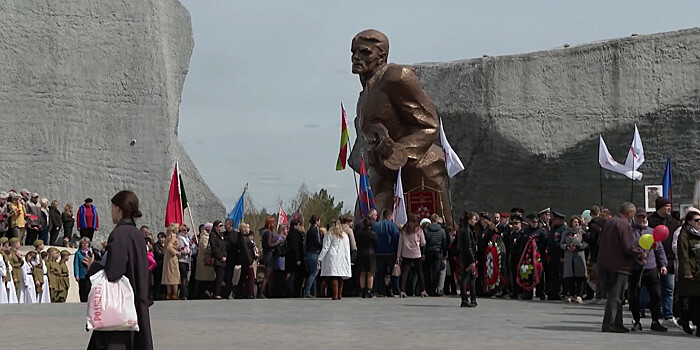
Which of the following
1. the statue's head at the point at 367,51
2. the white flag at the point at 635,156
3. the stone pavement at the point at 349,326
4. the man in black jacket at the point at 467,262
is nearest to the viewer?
the stone pavement at the point at 349,326

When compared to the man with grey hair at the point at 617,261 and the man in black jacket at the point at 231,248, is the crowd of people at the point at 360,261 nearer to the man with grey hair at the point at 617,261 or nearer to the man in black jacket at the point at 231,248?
the man in black jacket at the point at 231,248

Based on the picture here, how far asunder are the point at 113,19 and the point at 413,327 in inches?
882

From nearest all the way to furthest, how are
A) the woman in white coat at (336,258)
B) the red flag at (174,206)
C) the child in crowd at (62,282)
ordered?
the woman in white coat at (336,258), the child in crowd at (62,282), the red flag at (174,206)

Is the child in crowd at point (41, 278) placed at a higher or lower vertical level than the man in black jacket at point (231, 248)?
lower

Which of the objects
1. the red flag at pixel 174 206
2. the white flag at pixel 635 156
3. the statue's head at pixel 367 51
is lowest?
the red flag at pixel 174 206

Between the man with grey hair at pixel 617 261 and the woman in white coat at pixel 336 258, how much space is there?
23.8ft

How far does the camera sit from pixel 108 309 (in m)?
9.64

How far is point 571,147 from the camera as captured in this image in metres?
36.2

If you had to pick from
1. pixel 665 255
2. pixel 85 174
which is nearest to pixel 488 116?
pixel 85 174

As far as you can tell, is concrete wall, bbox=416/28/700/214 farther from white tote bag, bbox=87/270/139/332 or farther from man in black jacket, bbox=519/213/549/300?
white tote bag, bbox=87/270/139/332

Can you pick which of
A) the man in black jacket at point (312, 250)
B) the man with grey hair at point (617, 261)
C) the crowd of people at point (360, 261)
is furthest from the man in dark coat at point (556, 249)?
the man with grey hair at point (617, 261)

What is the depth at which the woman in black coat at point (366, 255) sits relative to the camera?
2300 cm

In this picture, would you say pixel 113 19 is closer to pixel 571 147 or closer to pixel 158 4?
pixel 158 4

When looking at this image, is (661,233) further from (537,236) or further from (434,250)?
(434,250)
